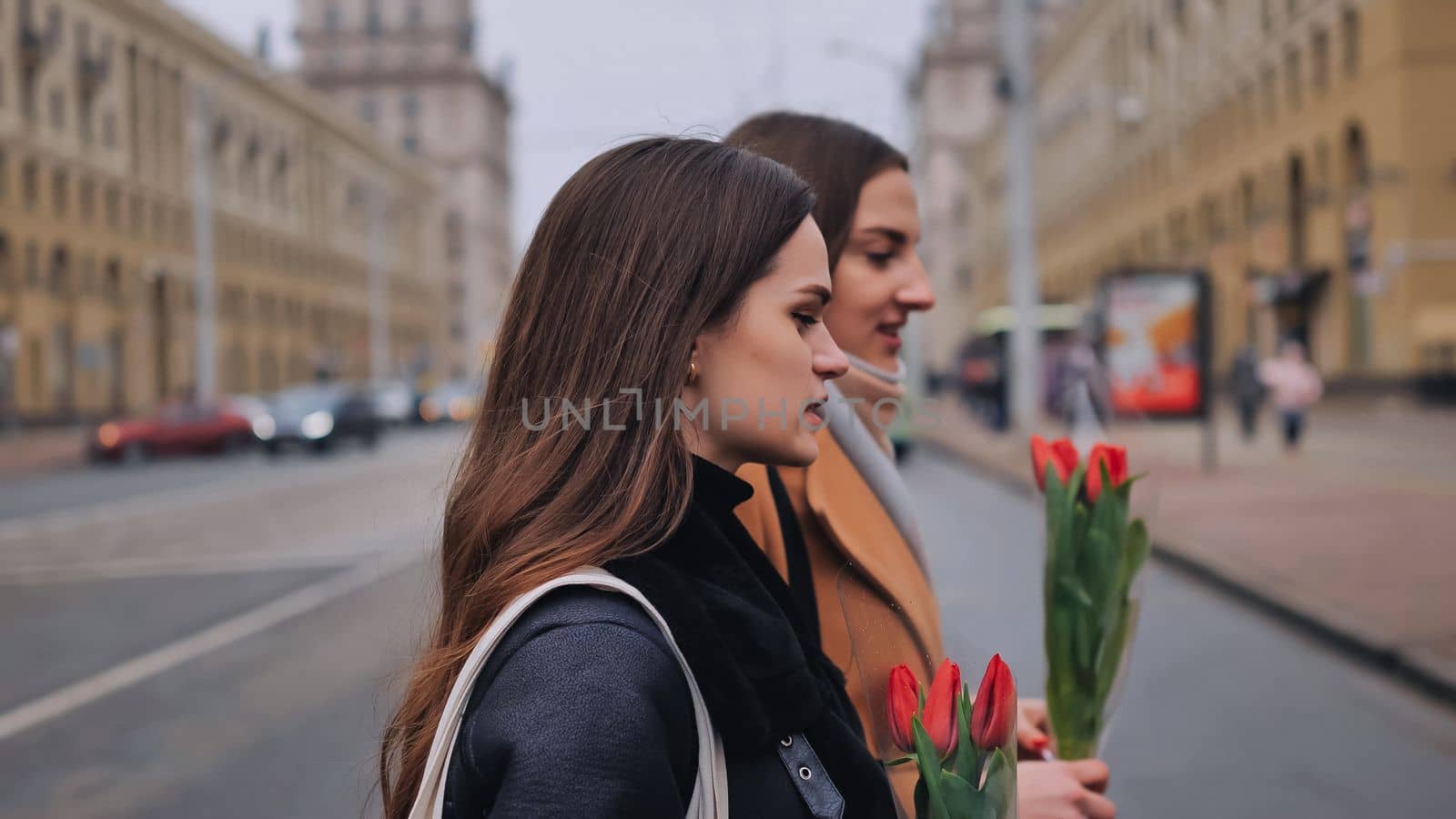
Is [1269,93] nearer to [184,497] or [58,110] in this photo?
[184,497]

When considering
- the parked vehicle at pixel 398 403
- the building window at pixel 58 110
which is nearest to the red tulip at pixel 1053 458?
the building window at pixel 58 110

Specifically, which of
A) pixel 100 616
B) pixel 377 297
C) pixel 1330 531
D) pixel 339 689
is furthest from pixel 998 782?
pixel 377 297

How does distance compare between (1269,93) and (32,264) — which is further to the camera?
(32,264)

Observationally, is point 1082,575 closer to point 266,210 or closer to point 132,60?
point 132,60

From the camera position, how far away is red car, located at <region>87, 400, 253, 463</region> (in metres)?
32.1

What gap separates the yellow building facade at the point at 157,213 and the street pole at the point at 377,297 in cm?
55

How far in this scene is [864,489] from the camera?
2064 mm

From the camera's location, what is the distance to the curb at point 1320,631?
6777 mm

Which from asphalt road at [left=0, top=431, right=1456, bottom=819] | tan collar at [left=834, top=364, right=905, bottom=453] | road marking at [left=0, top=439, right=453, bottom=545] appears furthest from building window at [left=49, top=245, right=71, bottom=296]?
tan collar at [left=834, top=364, right=905, bottom=453]

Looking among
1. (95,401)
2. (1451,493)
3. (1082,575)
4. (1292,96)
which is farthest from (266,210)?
(1082,575)

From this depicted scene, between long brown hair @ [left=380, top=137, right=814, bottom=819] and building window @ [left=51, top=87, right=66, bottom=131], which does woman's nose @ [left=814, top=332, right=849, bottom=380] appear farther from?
building window @ [left=51, top=87, right=66, bottom=131]

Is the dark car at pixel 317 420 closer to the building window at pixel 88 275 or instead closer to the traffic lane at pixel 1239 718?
the building window at pixel 88 275

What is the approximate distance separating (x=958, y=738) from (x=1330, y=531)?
11629 millimetres

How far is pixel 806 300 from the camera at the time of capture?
1.56 metres
